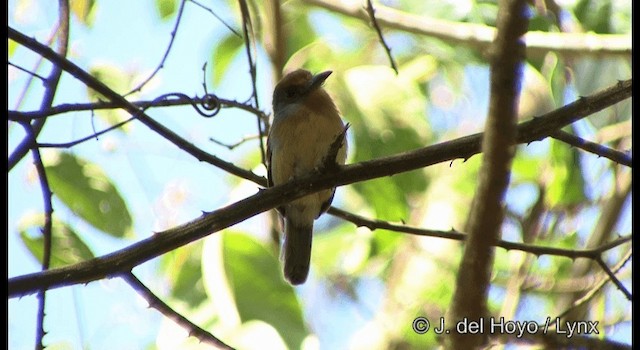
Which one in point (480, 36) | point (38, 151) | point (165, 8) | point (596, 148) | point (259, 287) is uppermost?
point (480, 36)

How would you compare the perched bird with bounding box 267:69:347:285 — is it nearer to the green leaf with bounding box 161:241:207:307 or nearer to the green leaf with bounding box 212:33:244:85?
the green leaf with bounding box 161:241:207:307

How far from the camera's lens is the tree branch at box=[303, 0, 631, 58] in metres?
4.84

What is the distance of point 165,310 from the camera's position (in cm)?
277

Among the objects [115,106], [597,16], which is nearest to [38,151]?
[115,106]

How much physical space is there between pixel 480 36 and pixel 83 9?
2481 mm

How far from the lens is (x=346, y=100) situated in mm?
5094

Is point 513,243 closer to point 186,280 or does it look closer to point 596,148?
point 596,148

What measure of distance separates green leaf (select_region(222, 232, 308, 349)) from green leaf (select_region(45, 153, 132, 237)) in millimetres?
643

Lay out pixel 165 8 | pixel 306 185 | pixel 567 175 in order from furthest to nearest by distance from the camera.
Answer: pixel 165 8 < pixel 567 175 < pixel 306 185

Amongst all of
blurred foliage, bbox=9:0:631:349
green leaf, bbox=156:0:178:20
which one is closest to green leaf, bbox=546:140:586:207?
blurred foliage, bbox=9:0:631:349

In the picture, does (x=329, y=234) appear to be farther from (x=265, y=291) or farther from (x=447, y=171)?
(x=265, y=291)

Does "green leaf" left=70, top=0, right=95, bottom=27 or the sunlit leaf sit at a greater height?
the sunlit leaf

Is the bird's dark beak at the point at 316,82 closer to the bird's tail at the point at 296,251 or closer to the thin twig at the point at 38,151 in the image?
the bird's tail at the point at 296,251
